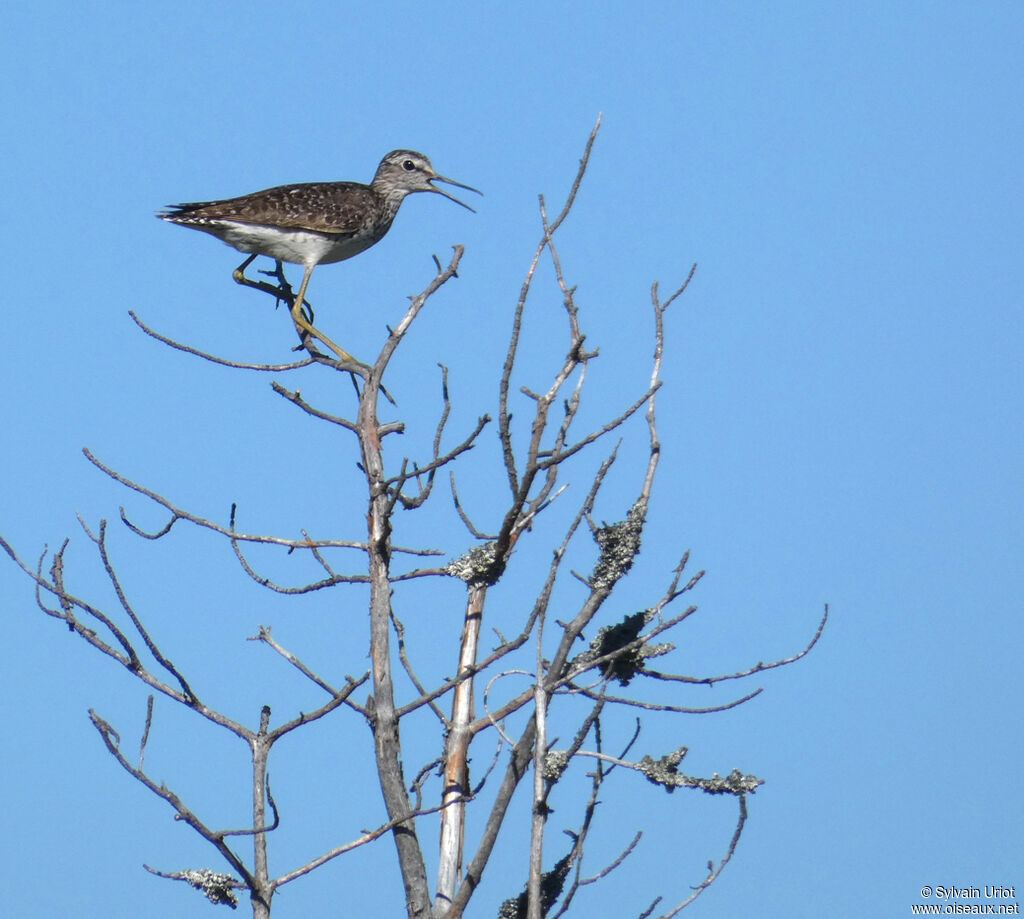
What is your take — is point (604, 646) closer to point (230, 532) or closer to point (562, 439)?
point (562, 439)

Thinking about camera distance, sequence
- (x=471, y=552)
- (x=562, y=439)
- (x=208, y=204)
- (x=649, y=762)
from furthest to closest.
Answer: (x=208, y=204), (x=471, y=552), (x=562, y=439), (x=649, y=762)

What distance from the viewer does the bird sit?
35.2 feet

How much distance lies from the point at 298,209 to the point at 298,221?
0.17 metres

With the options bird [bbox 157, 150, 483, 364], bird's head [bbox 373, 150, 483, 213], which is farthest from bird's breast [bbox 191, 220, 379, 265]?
bird's head [bbox 373, 150, 483, 213]

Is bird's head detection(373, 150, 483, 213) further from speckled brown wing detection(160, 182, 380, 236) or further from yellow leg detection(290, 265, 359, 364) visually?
yellow leg detection(290, 265, 359, 364)

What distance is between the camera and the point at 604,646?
6.04 meters

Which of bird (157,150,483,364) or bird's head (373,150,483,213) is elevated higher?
bird's head (373,150,483,213)

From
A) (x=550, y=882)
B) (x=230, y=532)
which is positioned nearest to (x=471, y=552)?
(x=230, y=532)

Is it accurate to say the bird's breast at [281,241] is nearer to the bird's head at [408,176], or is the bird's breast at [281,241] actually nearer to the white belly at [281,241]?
the white belly at [281,241]

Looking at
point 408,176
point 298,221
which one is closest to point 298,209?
point 298,221

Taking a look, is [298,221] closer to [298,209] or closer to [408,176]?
[298,209]

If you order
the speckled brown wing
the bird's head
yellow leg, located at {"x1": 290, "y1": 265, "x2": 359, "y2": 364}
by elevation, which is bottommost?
yellow leg, located at {"x1": 290, "y1": 265, "x2": 359, "y2": 364}

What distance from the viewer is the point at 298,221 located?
1095 cm

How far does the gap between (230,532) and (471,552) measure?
1275mm
